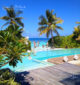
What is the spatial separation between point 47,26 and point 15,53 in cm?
1738

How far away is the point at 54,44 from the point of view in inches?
829

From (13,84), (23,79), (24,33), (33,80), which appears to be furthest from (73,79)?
(24,33)

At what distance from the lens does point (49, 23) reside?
1994 cm

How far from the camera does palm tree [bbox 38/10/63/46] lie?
19495mm

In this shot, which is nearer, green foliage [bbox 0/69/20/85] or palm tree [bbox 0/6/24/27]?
green foliage [bbox 0/69/20/85]

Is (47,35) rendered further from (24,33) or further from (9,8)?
(24,33)

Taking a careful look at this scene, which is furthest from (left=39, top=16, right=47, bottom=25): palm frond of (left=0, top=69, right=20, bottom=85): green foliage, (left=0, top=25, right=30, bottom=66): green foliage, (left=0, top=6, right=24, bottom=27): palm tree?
(left=0, top=25, right=30, bottom=66): green foliage

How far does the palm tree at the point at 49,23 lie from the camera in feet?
64.0

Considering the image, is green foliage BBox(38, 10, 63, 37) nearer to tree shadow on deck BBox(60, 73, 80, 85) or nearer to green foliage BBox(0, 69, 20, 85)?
tree shadow on deck BBox(60, 73, 80, 85)

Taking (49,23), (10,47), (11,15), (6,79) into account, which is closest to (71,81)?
(6,79)

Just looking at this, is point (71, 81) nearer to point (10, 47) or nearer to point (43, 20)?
point (10, 47)

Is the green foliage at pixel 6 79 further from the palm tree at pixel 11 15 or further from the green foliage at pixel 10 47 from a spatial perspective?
Answer: the palm tree at pixel 11 15

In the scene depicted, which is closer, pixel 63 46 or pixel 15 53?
pixel 15 53

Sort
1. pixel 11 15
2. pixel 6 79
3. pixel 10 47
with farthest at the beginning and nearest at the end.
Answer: pixel 11 15 < pixel 6 79 < pixel 10 47
